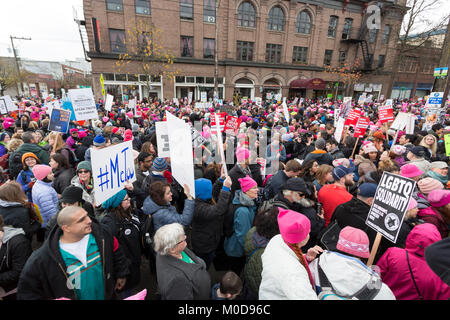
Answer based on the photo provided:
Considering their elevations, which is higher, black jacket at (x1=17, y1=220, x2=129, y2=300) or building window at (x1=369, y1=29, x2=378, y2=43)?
building window at (x1=369, y1=29, x2=378, y2=43)

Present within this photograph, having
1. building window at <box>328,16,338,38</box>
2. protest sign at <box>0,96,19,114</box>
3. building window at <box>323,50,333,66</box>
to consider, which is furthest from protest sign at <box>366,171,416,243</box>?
building window at <box>328,16,338,38</box>

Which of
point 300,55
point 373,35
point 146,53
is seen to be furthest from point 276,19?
point 146,53

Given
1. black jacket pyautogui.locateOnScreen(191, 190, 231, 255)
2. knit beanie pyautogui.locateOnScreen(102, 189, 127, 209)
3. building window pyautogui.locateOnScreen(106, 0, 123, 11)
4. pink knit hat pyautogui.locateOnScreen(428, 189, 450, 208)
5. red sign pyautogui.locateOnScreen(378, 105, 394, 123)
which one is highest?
building window pyautogui.locateOnScreen(106, 0, 123, 11)

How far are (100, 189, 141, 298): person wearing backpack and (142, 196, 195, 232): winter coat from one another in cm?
24

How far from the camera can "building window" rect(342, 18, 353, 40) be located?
3088cm

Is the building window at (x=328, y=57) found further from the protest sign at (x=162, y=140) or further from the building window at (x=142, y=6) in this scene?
the protest sign at (x=162, y=140)

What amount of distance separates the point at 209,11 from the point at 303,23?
12527mm

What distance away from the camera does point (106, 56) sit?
23016 mm

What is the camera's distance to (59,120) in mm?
5789

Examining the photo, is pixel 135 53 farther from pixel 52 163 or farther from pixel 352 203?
pixel 352 203

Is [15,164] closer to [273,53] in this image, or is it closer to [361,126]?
[361,126]

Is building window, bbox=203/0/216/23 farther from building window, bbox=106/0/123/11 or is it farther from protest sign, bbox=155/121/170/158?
protest sign, bbox=155/121/170/158
